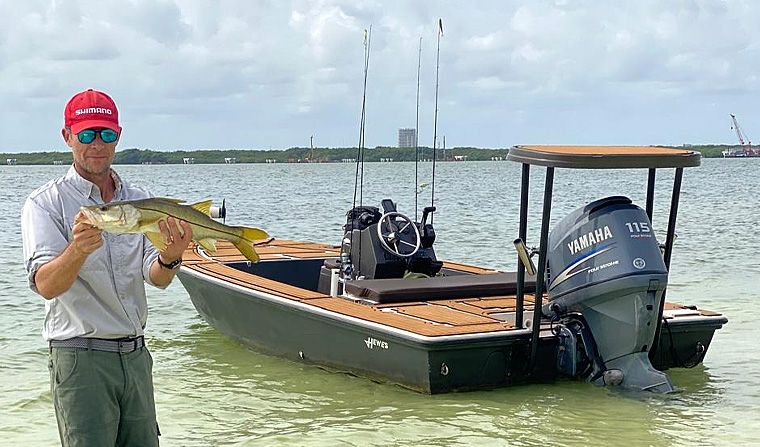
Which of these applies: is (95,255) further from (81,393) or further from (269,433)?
(269,433)

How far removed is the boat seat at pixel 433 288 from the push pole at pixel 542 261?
1.34m

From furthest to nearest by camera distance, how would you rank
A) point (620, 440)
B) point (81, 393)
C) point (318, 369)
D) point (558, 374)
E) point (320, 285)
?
1. point (320, 285)
2. point (318, 369)
3. point (558, 374)
4. point (620, 440)
5. point (81, 393)

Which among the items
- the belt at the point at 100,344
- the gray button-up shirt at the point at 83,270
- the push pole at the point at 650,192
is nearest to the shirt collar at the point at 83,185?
the gray button-up shirt at the point at 83,270

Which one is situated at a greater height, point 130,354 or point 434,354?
point 130,354

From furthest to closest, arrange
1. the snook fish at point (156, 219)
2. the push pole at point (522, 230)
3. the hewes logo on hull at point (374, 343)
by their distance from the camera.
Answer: the hewes logo on hull at point (374, 343), the push pole at point (522, 230), the snook fish at point (156, 219)

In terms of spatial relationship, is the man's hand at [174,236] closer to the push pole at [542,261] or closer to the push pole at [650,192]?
the push pole at [542,261]

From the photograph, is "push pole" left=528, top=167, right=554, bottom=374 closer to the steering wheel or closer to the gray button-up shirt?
the steering wheel

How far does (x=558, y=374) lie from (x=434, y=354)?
92 cm

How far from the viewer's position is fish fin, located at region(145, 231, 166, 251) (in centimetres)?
303

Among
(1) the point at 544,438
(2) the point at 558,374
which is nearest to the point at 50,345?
(1) the point at 544,438

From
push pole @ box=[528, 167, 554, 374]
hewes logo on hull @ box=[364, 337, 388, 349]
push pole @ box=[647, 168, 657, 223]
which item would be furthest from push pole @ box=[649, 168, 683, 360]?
hewes logo on hull @ box=[364, 337, 388, 349]

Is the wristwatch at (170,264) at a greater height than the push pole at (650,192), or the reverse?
the push pole at (650,192)

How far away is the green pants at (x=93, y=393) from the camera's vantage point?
3154mm

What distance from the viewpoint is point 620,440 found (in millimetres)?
6012
